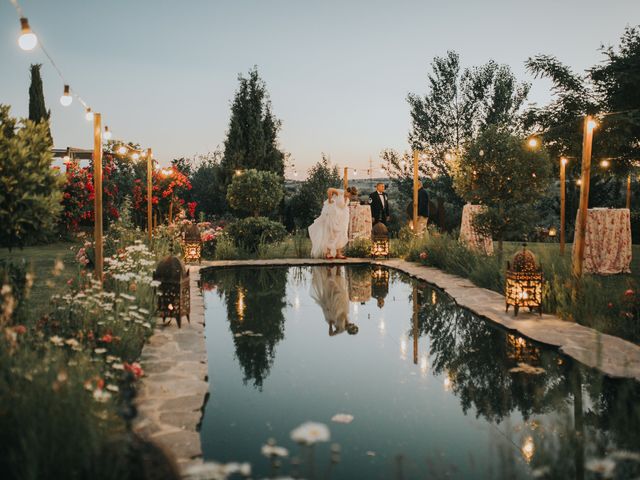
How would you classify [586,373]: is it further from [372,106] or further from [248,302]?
[372,106]

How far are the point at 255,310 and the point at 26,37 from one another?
200 inches

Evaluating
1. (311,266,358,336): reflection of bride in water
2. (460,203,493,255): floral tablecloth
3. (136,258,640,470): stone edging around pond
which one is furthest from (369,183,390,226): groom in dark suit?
(136,258,640,470): stone edging around pond

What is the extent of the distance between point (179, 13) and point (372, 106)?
13.3 metres

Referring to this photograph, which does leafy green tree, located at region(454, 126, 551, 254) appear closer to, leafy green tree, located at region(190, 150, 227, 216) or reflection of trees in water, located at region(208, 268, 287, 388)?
reflection of trees in water, located at region(208, 268, 287, 388)

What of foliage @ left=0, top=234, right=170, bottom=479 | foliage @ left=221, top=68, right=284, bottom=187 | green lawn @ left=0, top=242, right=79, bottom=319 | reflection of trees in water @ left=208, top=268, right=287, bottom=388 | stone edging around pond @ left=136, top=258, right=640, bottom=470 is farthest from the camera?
foliage @ left=221, top=68, right=284, bottom=187

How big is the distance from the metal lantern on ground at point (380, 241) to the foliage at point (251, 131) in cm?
944

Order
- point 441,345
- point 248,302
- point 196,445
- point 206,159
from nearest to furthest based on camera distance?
point 196,445, point 441,345, point 248,302, point 206,159

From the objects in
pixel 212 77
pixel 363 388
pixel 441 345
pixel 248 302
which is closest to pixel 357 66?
pixel 212 77

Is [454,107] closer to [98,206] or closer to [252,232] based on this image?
[252,232]

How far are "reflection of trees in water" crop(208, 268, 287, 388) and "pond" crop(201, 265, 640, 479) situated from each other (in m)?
0.03

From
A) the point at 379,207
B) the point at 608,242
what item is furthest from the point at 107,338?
the point at 379,207

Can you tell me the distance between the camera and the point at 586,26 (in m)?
14.7

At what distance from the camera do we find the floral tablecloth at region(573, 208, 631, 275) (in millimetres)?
11023

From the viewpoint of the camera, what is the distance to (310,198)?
23.8 meters
